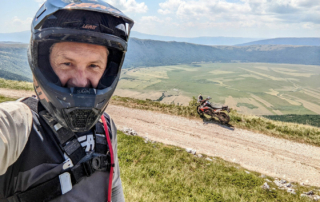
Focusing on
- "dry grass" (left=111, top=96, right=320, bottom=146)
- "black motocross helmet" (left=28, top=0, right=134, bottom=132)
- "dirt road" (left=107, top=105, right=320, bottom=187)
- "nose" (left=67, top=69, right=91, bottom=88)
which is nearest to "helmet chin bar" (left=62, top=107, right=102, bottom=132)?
"black motocross helmet" (left=28, top=0, right=134, bottom=132)

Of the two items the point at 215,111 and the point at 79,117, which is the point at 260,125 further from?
the point at 79,117

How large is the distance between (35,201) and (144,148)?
765 cm

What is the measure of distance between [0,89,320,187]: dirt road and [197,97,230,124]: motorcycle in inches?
27.3

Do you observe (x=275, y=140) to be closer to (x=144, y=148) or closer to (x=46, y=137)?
(x=144, y=148)

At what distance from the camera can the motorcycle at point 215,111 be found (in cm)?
1388

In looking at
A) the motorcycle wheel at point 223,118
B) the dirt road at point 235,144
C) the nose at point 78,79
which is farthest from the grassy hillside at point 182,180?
the motorcycle wheel at point 223,118

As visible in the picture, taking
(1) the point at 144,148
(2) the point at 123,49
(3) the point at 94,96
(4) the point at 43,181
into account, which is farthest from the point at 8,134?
(1) the point at 144,148

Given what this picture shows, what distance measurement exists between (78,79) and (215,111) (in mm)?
13676

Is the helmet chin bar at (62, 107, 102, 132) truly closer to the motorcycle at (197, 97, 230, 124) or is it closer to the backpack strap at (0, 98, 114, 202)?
the backpack strap at (0, 98, 114, 202)

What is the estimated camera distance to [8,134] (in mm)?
1108

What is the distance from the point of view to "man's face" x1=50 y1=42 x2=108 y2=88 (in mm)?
1461

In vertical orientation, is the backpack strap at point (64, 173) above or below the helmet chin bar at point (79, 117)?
below

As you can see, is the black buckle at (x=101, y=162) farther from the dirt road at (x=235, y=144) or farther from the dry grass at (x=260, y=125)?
the dry grass at (x=260, y=125)

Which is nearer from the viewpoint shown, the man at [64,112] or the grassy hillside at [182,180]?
the man at [64,112]
